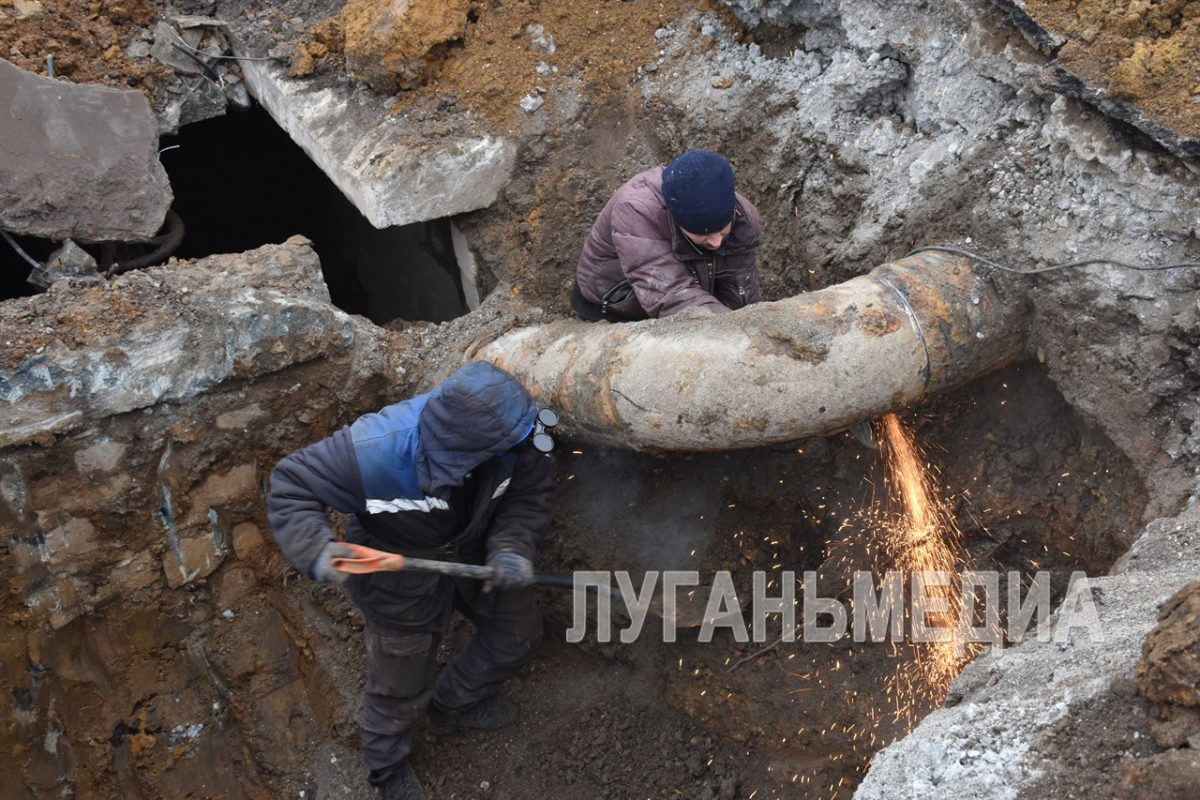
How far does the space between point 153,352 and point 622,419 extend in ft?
6.08

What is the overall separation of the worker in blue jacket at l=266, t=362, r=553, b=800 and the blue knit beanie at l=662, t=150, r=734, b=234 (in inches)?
36.8

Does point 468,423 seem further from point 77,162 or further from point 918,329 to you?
point 77,162

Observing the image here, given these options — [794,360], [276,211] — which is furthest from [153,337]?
[276,211]

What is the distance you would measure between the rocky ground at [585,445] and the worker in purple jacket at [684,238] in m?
0.54

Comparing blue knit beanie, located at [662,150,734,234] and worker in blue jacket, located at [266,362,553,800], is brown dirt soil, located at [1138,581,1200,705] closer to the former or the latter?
worker in blue jacket, located at [266,362,553,800]

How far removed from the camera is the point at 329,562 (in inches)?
133

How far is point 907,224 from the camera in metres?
4.23

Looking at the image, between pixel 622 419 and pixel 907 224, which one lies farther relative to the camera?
Answer: pixel 907 224

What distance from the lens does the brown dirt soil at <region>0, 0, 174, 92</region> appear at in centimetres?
482

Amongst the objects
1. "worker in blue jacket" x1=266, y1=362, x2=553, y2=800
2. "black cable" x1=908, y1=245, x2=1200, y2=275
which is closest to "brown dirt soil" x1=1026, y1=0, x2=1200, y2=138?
"black cable" x1=908, y1=245, x2=1200, y2=275

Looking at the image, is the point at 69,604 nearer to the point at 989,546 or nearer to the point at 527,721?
the point at 527,721

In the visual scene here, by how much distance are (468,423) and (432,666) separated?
134cm

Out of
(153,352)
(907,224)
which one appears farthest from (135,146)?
(907,224)

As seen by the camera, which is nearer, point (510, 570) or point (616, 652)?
point (510, 570)
